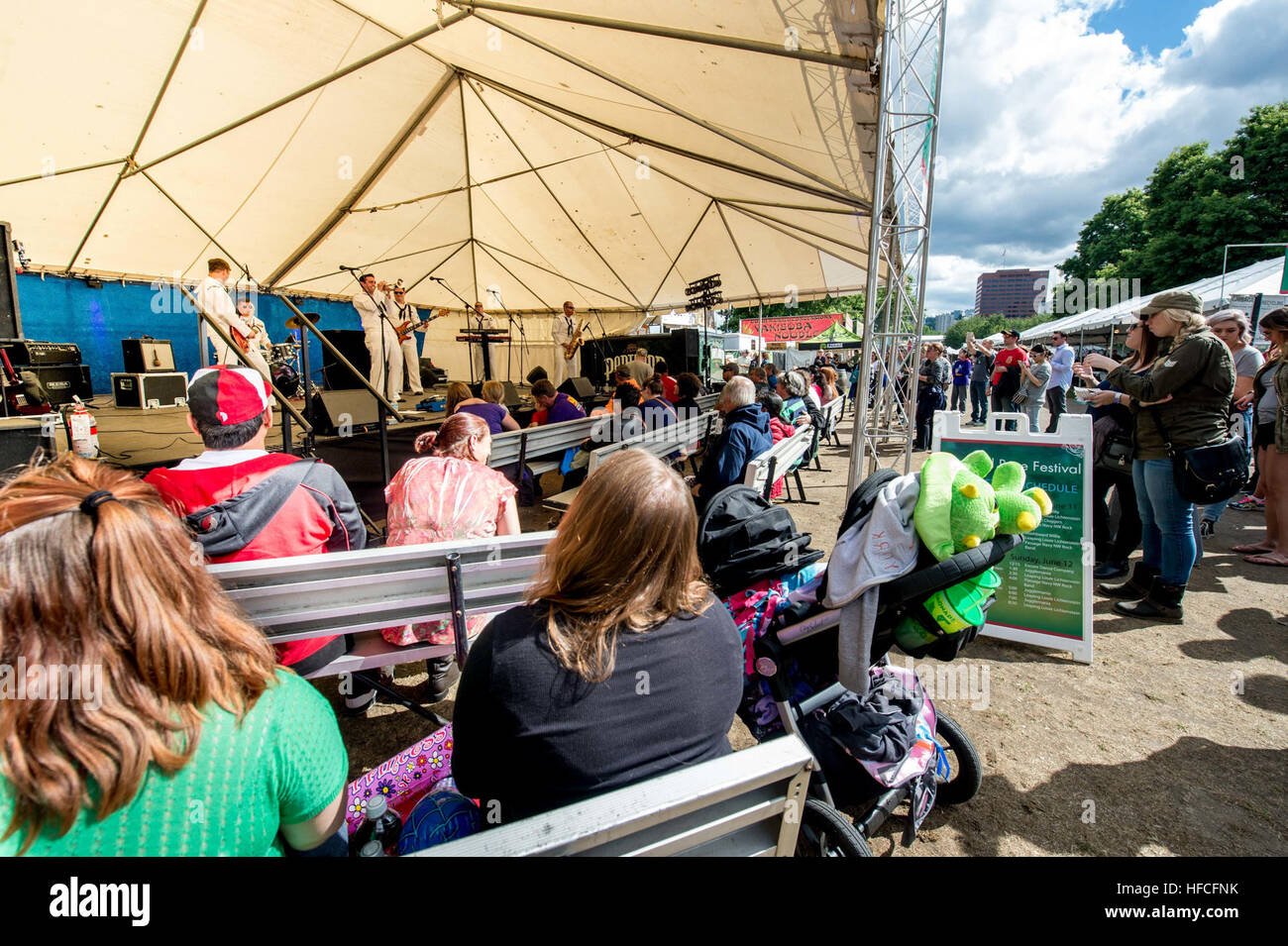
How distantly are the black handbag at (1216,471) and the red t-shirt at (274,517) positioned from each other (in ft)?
14.8

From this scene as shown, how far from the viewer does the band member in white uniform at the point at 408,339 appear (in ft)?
32.2

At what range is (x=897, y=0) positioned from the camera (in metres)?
3.94

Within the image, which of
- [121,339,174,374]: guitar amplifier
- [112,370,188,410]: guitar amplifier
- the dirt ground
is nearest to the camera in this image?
the dirt ground

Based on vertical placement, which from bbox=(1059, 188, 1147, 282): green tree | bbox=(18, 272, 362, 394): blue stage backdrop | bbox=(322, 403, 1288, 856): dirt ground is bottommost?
bbox=(322, 403, 1288, 856): dirt ground

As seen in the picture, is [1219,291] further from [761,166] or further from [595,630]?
[595,630]

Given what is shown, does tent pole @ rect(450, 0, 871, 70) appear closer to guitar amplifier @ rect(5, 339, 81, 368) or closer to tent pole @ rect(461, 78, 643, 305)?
tent pole @ rect(461, 78, 643, 305)

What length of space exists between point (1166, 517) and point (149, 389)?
14045mm

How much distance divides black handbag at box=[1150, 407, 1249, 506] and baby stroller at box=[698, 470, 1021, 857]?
2.59 metres

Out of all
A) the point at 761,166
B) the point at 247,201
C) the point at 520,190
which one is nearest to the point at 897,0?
the point at 761,166

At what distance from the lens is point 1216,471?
304 cm

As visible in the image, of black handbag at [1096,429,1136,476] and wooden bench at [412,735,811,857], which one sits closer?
wooden bench at [412,735,811,857]

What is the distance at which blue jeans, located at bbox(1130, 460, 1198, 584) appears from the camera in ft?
10.6

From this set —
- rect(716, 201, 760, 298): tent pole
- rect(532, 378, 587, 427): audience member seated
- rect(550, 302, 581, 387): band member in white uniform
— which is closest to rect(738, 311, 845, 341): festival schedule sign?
rect(550, 302, 581, 387): band member in white uniform
